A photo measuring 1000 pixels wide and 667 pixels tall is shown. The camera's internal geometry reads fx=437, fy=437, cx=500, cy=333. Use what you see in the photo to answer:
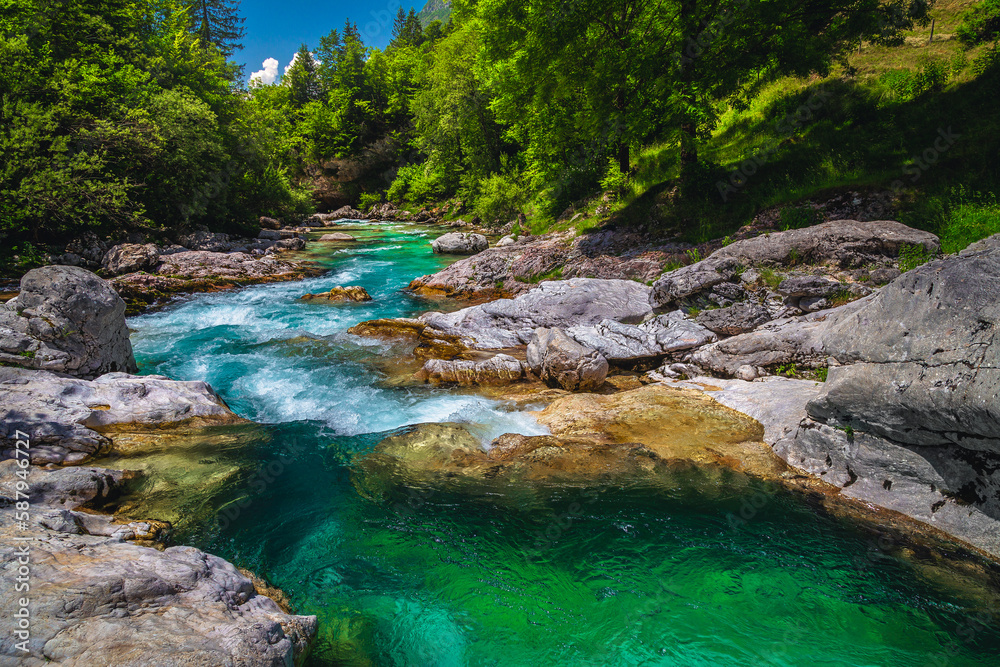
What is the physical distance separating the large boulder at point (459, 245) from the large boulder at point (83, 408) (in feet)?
58.9

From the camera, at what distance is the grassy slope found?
34.3 feet

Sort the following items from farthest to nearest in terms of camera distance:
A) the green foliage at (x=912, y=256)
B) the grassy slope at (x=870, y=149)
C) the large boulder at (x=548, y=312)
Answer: the large boulder at (x=548, y=312)
the grassy slope at (x=870, y=149)
the green foliage at (x=912, y=256)

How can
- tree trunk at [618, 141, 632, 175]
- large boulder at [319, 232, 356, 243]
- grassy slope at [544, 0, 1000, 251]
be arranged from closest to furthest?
grassy slope at [544, 0, 1000, 251], tree trunk at [618, 141, 632, 175], large boulder at [319, 232, 356, 243]

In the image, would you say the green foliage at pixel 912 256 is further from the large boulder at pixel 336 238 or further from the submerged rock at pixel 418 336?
the large boulder at pixel 336 238

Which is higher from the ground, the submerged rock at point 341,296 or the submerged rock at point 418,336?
the submerged rock at point 341,296

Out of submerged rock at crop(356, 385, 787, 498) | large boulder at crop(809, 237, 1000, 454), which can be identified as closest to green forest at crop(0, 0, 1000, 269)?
large boulder at crop(809, 237, 1000, 454)

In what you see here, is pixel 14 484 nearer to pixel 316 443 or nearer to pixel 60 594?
pixel 60 594

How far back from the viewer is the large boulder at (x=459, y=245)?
24.9m

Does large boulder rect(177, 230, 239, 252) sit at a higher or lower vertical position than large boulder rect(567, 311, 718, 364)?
higher

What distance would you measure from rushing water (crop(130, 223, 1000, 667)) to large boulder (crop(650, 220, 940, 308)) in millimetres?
5828

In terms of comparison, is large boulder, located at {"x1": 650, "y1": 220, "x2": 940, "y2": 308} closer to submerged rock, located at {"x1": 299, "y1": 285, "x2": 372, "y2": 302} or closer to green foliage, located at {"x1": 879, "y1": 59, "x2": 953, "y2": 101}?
green foliage, located at {"x1": 879, "y1": 59, "x2": 953, "y2": 101}

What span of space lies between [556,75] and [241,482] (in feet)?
53.3

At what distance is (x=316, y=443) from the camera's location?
279 inches

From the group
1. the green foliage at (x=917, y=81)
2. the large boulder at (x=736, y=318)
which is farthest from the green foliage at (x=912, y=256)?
the green foliage at (x=917, y=81)
